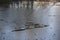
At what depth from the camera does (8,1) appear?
22.6m

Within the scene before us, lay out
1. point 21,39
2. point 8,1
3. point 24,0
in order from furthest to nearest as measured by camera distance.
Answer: point 24,0 → point 8,1 → point 21,39

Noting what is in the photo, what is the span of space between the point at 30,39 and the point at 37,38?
224 mm

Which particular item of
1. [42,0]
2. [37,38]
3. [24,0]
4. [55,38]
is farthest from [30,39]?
[42,0]

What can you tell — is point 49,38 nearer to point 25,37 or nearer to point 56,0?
point 25,37

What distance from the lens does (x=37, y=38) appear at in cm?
540

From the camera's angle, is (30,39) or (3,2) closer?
(30,39)

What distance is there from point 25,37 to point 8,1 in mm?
17443

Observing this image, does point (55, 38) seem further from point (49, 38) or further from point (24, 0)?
point (24, 0)

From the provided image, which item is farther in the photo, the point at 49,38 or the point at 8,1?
the point at 8,1

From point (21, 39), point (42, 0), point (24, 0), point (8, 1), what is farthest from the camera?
point (42, 0)

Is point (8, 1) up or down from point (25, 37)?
down

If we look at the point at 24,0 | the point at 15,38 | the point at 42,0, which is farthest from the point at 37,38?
the point at 42,0

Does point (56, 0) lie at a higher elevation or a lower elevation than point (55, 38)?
lower

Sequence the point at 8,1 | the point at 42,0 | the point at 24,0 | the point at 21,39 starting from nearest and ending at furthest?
1. the point at 21,39
2. the point at 8,1
3. the point at 24,0
4. the point at 42,0
